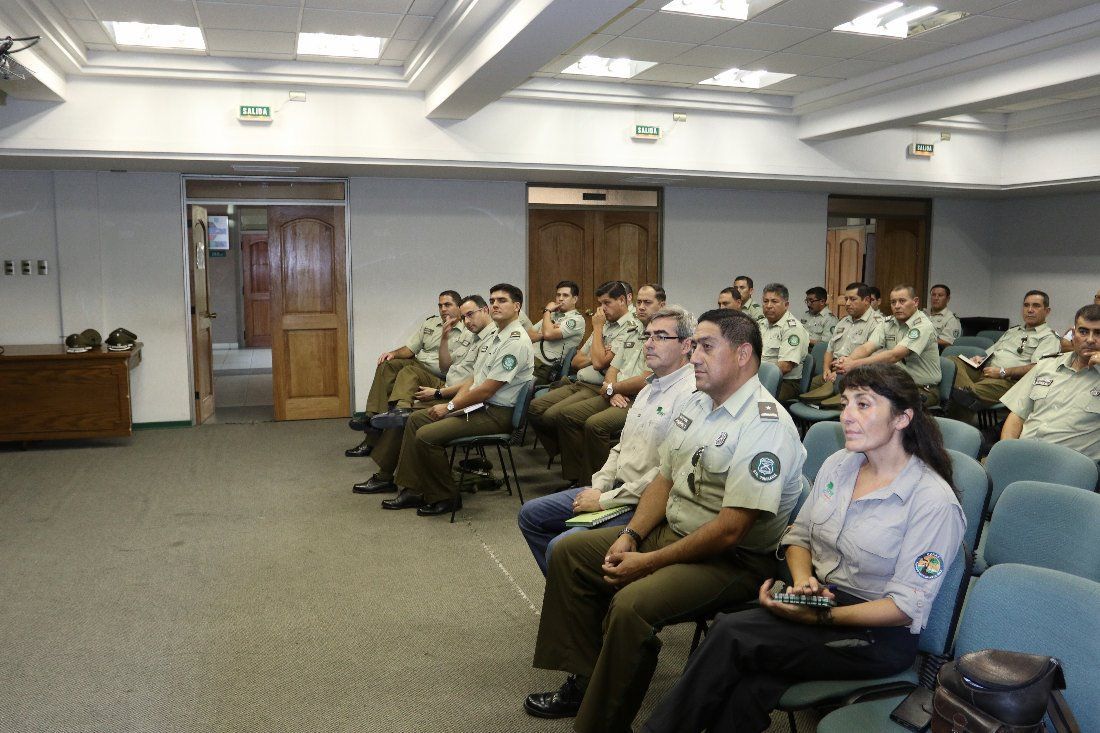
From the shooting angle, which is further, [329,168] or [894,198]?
[894,198]

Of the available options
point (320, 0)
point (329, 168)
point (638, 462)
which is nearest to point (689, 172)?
point (329, 168)

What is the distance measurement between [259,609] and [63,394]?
392 cm

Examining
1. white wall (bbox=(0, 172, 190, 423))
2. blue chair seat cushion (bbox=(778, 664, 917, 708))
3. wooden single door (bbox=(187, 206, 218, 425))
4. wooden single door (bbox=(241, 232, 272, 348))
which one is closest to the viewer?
blue chair seat cushion (bbox=(778, 664, 917, 708))

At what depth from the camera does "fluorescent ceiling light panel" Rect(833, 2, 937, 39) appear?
16.9 ft

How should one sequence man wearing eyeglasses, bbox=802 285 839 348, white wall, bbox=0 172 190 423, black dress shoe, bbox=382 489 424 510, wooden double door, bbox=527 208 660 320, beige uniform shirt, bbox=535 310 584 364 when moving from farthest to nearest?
wooden double door, bbox=527 208 660 320, man wearing eyeglasses, bbox=802 285 839 348, white wall, bbox=0 172 190 423, beige uniform shirt, bbox=535 310 584 364, black dress shoe, bbox=382 489 424 510

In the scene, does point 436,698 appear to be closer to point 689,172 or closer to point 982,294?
point 689,172

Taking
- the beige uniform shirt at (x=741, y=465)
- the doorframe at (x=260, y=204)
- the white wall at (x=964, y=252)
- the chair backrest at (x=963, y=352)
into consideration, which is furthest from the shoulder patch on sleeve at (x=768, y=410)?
the white wall at (x=964, y=252)

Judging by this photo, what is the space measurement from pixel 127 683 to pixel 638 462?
2.01m

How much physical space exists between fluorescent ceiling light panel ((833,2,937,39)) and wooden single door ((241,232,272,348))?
1181 centimetres

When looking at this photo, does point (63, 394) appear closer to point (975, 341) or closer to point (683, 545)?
point (683, 545)

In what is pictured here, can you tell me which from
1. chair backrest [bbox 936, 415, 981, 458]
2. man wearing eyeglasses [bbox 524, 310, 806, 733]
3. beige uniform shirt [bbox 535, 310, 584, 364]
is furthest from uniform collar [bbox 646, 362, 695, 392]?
beige uniform shirt [bbox 535, 310, 584, 364]

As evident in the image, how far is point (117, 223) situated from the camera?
7492 mm

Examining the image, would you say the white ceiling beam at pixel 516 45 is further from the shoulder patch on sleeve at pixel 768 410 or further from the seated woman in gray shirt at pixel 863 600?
the seated woman in gray shirt at pixel 863 600

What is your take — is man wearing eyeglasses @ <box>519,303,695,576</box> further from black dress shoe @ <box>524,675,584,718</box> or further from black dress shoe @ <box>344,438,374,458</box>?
black dress shoe @ <box>344,438,374,458</box>
